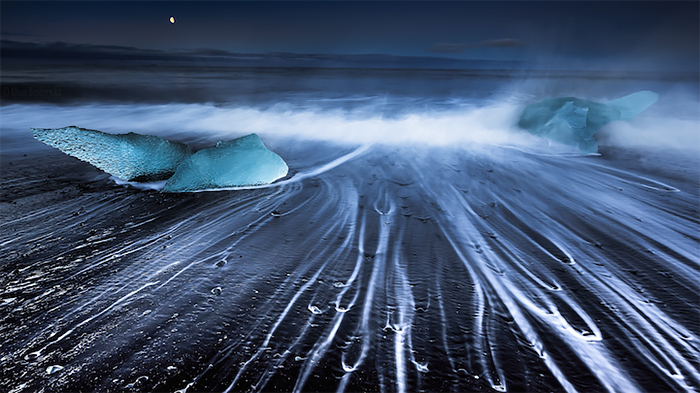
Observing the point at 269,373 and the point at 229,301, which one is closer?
the point at 269,373

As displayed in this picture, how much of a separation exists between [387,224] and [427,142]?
11.7 feet

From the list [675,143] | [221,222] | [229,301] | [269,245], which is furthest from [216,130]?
[675,143]

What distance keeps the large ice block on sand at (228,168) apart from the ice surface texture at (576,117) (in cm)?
432

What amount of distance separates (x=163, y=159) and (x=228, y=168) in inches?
27.3

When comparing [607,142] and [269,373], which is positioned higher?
[607,142]

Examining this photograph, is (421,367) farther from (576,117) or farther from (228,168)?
(576,117)

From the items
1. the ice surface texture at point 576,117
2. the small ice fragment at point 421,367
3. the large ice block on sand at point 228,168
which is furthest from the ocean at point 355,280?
the ice surface texture at point 576,117

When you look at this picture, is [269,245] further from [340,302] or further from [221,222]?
[340,302]

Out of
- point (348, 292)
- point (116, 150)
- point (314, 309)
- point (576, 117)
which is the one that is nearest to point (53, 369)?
point (314, 309)

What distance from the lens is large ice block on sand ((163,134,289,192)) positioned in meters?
3.39

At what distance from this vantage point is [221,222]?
275 cm

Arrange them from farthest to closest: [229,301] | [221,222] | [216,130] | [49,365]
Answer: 1. [216,130]
2. [221,222]
3. [229,301]
4. [49,365]

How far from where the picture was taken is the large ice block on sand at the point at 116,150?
3422mm

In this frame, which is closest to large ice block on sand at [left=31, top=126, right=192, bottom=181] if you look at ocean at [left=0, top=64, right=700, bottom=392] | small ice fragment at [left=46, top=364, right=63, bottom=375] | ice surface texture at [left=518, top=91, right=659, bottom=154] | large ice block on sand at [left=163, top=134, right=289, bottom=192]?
ocean at [left=0, top=64, right=700, bottom=392]
